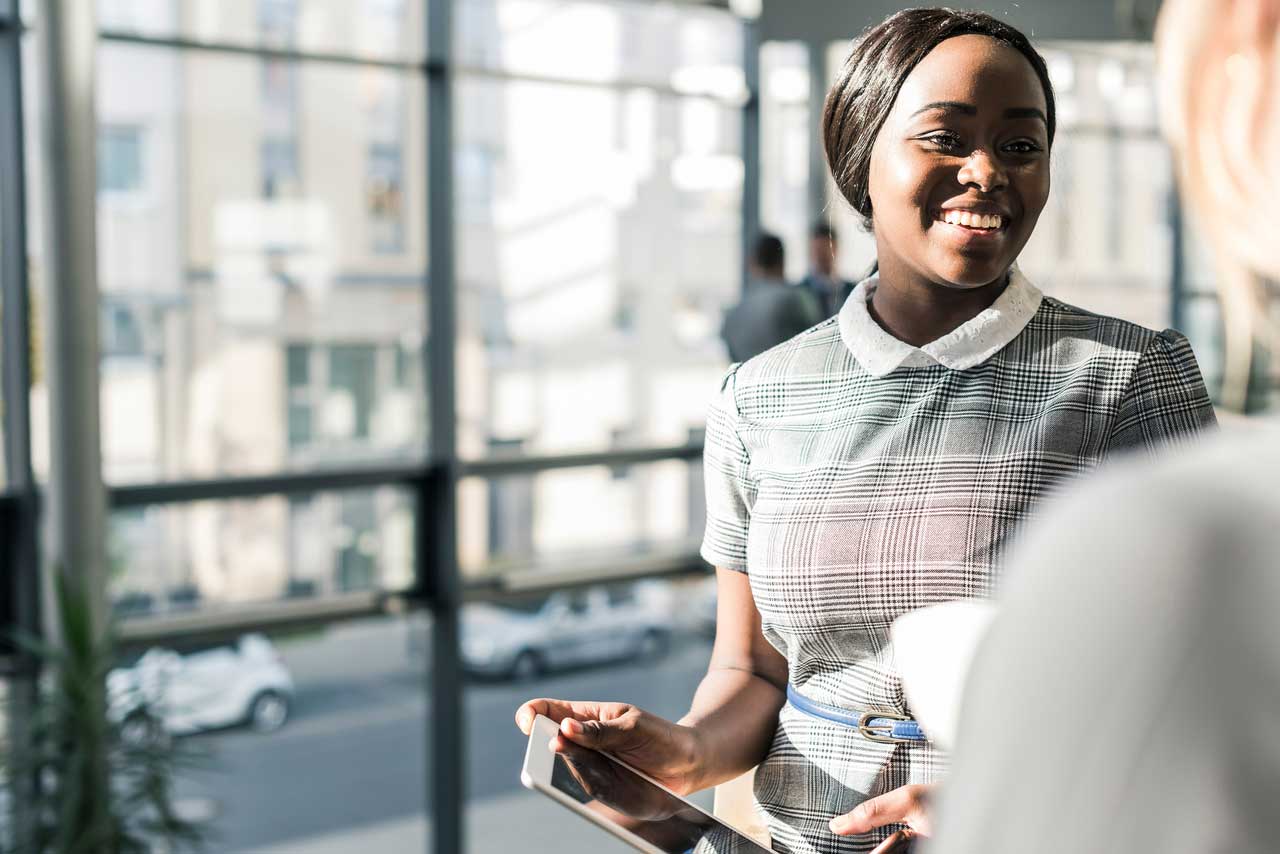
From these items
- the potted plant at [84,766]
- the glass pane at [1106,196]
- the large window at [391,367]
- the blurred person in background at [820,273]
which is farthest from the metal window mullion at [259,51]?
the glass pane at [1106,196]

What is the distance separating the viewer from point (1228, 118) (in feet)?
1.46

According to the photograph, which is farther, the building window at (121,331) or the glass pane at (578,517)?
the glass pane at (578,517)

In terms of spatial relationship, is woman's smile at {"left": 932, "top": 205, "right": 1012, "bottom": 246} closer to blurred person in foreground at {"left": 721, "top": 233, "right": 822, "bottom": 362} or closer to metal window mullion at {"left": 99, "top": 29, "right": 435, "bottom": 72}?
blurred person in foreground at {"left": 721, "top": 233, "right": 822, "bottom": 362}

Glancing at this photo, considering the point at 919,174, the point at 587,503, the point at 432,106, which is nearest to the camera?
the point at 919,174

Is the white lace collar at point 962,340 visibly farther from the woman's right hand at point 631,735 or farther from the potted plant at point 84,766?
the potted plant at point 84,766

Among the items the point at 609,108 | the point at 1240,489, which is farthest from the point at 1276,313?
the point at 609,108

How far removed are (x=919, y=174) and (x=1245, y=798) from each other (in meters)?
0.99

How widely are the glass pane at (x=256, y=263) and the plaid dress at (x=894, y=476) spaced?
4187 millimetres

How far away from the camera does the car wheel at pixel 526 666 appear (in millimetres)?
6176

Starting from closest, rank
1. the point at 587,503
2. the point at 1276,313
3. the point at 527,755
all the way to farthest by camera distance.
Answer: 1. the point at 1276,313
2. the point at 527,755
3. the point at 587,503

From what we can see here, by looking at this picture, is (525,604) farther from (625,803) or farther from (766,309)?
(625,803)

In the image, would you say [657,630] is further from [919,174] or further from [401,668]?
[919,174]

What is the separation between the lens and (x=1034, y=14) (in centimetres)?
137

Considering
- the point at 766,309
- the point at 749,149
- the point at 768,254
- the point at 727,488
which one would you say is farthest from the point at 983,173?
the point at 749,149
